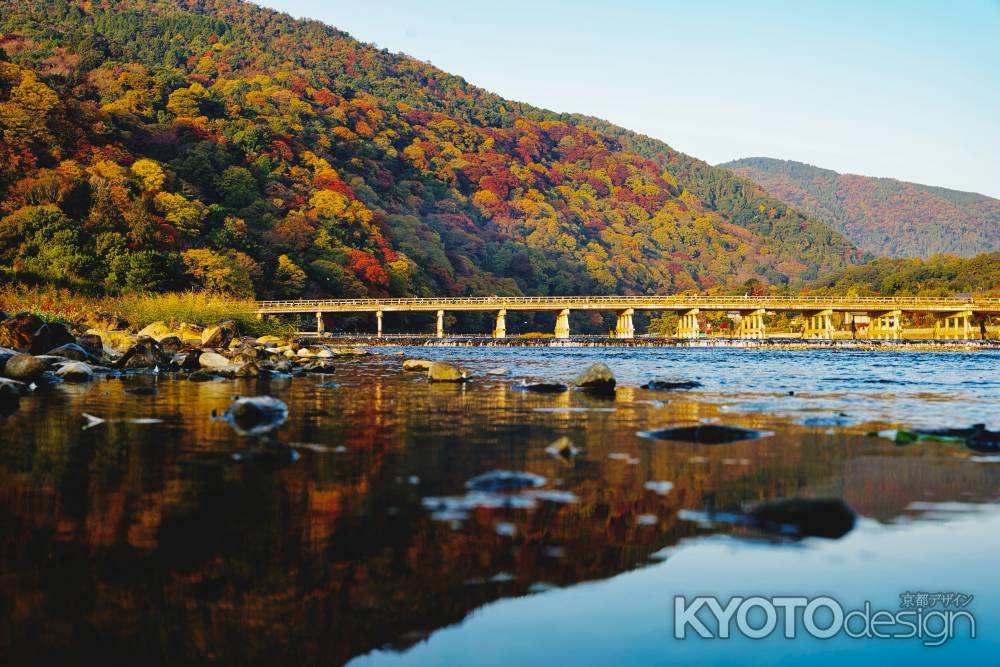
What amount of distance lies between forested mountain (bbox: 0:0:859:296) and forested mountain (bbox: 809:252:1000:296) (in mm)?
34182

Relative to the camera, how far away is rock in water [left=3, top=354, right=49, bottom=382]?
18.4 metres

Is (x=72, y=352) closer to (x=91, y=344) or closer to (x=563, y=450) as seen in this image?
(x=91, y=344)

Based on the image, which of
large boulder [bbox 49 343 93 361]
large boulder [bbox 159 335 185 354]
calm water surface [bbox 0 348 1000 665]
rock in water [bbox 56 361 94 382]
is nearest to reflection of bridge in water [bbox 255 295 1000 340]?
large boulder [bbox 159 335 185 354]

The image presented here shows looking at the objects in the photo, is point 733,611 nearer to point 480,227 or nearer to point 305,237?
point 305,237

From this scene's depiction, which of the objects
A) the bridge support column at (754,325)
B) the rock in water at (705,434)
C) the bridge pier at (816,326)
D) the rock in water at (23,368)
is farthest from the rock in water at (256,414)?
the bridge pier at (816,326)

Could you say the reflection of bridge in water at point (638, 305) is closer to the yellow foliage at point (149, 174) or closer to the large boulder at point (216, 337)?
the yellow foliage at point (149, 174)

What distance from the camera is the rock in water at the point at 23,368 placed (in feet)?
60.4

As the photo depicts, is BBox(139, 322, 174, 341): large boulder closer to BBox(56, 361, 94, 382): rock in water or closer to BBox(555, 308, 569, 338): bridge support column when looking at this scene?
BBox(56, 361, 94, 382): rock in water

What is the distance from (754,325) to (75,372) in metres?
103

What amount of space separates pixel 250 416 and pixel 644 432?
605 centimetres

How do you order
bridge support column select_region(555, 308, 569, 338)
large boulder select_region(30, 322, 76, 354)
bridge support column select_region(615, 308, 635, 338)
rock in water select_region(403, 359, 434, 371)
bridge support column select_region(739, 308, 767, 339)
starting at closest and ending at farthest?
large boulder select_region(30, 322, 76, 354), rock in water select_region(403, 359, 434, 371), bridge support column select_region(555, 308, 569, 338), bridge support column select_region(739, 308, 767, 339), bridge support column select_region(615, 308, 635, 338)

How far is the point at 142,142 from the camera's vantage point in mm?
96938

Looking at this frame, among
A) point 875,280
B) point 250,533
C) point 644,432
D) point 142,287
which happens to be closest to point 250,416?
point 644,432

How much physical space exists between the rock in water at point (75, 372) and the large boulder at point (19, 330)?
281 cm
